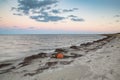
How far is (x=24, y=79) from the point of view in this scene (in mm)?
5477

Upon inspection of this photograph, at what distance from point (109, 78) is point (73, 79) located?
1309mm

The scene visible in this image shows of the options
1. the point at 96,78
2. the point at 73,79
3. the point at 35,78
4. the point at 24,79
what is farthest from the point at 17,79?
the point at 96,78

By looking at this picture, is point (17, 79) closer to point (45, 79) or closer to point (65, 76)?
point (45, 79)

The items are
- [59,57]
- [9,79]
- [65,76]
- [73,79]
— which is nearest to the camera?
[73,79]

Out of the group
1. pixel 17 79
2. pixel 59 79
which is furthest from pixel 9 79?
pixel 59 79

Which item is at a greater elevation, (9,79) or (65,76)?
(65,76)

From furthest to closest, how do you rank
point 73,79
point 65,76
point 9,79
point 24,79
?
point 9,79 → point 24,79 → point 65,76 → point 73,79

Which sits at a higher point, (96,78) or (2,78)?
(96,78)

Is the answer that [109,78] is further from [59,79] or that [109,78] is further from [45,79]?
[45,79]

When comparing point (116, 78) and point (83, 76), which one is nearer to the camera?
point (116, 78)

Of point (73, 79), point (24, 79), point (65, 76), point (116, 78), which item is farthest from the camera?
point (24, 79)

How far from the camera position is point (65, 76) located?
5145 millimetres

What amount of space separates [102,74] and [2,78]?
4.73 metres

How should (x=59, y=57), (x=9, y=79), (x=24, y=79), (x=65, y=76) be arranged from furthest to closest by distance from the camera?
(x=59, y=57)
(x=9, y=79)
(x=24, y=79)
(x=65, y=76)
